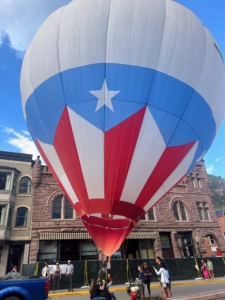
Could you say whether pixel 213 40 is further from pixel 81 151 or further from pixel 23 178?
pixel 23 178

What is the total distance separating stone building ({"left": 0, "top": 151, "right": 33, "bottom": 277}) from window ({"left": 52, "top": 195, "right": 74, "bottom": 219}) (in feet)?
6.40

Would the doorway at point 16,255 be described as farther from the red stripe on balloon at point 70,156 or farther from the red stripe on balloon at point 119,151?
the red stripe on balloon at point 119,151

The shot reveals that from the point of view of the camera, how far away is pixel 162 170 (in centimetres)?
837

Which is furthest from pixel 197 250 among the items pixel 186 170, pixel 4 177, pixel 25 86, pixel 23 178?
pixel 25 86

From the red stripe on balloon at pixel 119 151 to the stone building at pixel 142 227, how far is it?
10960 mm

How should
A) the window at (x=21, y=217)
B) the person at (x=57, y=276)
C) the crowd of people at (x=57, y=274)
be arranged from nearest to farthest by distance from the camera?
the crowd of people at (x=57, y=274) → the person at (x=57, y=276) → the window at (x=21, y=217)

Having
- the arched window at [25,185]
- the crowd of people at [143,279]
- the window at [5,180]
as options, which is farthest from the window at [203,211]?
the window at [5,180]

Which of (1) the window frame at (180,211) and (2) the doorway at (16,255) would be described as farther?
(1) the window frame at (180,211)

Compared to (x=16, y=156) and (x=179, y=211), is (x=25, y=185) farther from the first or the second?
(x=179, y=211)

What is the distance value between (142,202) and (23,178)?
49.2 ft

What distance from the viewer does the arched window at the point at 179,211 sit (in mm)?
23188

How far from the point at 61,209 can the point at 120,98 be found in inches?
576

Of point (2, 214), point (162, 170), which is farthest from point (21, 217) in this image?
point (162, 170)

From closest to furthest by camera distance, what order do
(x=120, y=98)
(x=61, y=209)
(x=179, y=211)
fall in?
(x=120, y=98) → (x=61, y=209) → (x=179, y=211)
